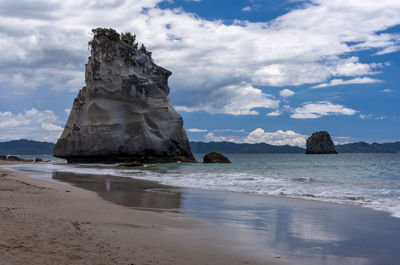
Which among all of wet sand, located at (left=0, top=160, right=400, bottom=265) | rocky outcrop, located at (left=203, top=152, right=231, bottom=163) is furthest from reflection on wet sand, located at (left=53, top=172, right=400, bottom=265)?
rocky outcrop, located at (left=203, top=152, right=231, bottom=163)

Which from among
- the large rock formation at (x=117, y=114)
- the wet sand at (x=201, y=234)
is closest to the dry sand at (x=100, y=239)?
the wet sand at (x=201, y=234)

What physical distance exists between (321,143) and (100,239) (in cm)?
14107

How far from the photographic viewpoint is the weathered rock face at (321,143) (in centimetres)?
13512

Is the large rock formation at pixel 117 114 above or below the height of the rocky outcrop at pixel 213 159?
above

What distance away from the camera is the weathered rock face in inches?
5320

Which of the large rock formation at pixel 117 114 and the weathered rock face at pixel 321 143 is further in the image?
the weathered rock face at pixel 321 143

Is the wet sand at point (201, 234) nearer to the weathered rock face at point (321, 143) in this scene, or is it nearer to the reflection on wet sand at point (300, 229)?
the reflection on wet sand at point (300, 229)

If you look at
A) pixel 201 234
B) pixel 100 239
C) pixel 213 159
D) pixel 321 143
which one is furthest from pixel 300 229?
pixel 321 143

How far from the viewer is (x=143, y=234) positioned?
5.35 meters

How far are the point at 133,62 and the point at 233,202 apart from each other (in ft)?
120

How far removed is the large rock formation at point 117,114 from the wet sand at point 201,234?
1330 inches

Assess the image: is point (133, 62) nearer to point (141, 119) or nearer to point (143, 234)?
point (141, 119)

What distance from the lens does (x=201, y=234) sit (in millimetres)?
5676

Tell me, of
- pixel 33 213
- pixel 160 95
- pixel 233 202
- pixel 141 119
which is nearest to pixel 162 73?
pixel 160 95
